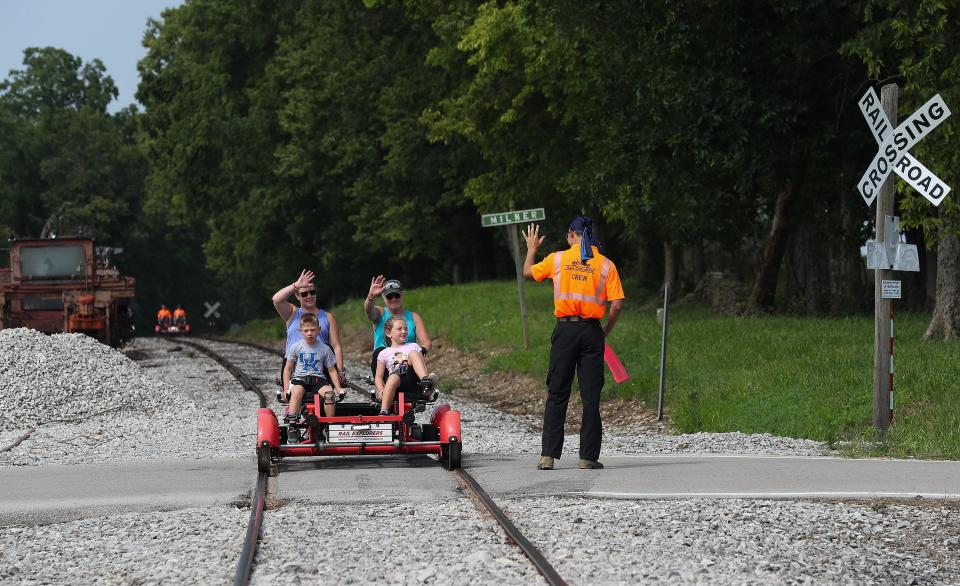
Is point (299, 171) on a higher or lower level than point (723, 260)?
higher

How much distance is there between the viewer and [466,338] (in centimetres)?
3162

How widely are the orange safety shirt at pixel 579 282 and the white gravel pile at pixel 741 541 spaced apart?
2082 mm

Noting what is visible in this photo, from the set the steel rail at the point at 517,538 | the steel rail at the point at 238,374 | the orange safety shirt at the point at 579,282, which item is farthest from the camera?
the steel rail at the point at 238,374

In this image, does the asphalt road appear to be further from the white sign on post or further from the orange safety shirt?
the white sign on post

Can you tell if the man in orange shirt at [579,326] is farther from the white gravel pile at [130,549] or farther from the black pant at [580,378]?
the white gravel pile at [130,549]

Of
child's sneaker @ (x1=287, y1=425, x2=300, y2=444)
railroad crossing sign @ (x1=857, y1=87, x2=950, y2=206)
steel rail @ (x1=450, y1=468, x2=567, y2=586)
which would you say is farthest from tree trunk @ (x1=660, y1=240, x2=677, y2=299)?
steel rail @ (x1=450, y1=468, x2=567, y2=586)

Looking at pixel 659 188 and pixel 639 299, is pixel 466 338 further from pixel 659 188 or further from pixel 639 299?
pixel 639 299

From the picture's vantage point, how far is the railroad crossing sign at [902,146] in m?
12.9

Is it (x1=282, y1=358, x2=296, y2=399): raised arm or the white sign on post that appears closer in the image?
(x1=282, y1=358, x2=296, y2=399): raised arm

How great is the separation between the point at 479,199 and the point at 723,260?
18066mm

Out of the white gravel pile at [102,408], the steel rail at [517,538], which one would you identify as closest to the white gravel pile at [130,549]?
the steel rail at [517,538]

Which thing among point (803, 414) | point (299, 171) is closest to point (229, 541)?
point (803, 414)

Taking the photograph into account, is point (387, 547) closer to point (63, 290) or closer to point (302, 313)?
point (302, 313)

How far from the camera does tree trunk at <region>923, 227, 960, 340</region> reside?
20.5m
